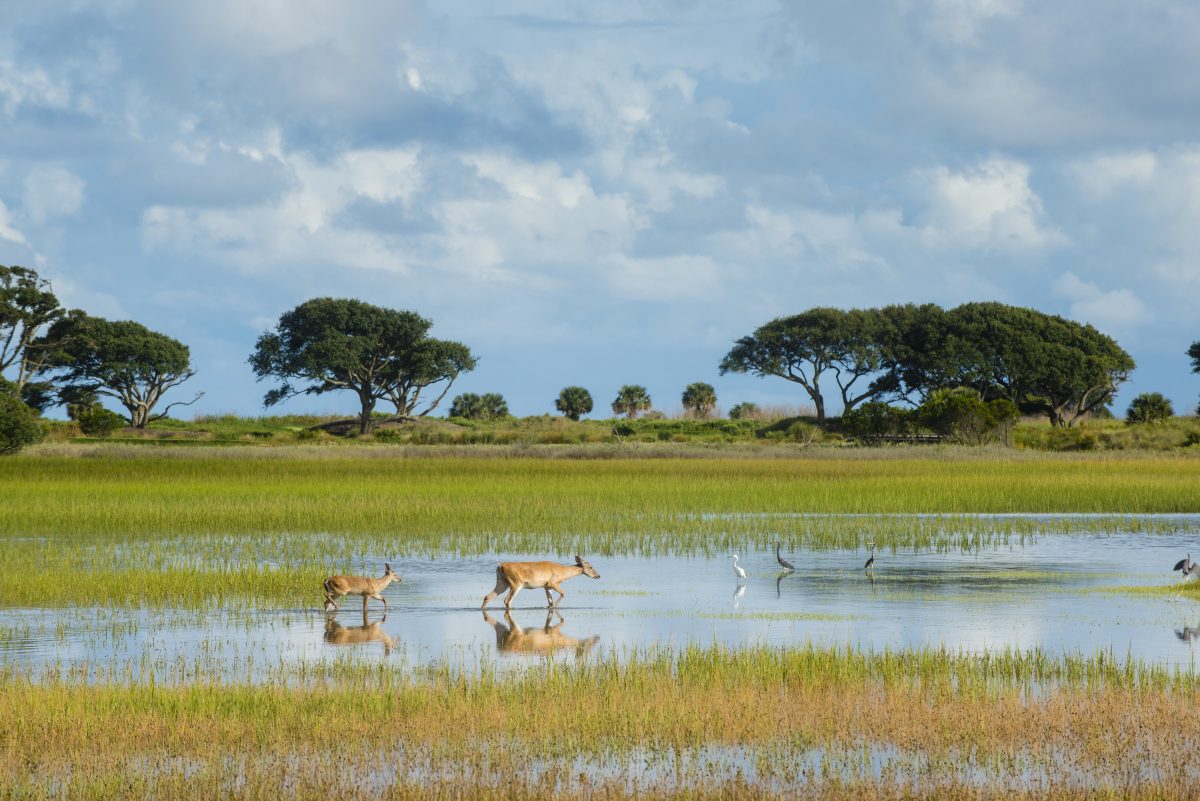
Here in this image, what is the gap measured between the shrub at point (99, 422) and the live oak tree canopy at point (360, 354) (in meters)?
10.6

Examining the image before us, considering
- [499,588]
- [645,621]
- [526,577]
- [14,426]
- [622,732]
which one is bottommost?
[622,732]

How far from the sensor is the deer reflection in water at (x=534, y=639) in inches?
524

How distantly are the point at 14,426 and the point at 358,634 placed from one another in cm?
4195

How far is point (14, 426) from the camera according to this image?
5125cm

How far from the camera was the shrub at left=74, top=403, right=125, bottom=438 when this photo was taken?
75.4 metres

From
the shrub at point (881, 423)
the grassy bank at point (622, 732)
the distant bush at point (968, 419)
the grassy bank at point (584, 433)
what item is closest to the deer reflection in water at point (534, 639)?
the grassy bank at point (622, 732)

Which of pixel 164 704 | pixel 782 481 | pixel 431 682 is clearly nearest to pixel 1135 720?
pixel 431 682

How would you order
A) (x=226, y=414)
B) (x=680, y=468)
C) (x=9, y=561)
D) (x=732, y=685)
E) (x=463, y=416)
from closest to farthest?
(x=732, y=685)
(x=9, y=561)
(x=680, y=468)
(x=226, y=414)
(x=463, y=416)

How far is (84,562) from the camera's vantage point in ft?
68.0

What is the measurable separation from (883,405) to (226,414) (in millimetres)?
43993

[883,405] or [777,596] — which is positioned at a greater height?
[883,405]

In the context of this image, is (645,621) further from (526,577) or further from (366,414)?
(366,414)

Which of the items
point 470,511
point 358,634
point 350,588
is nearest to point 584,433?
point 470,511

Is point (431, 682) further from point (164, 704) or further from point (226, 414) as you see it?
point (226, 414)
